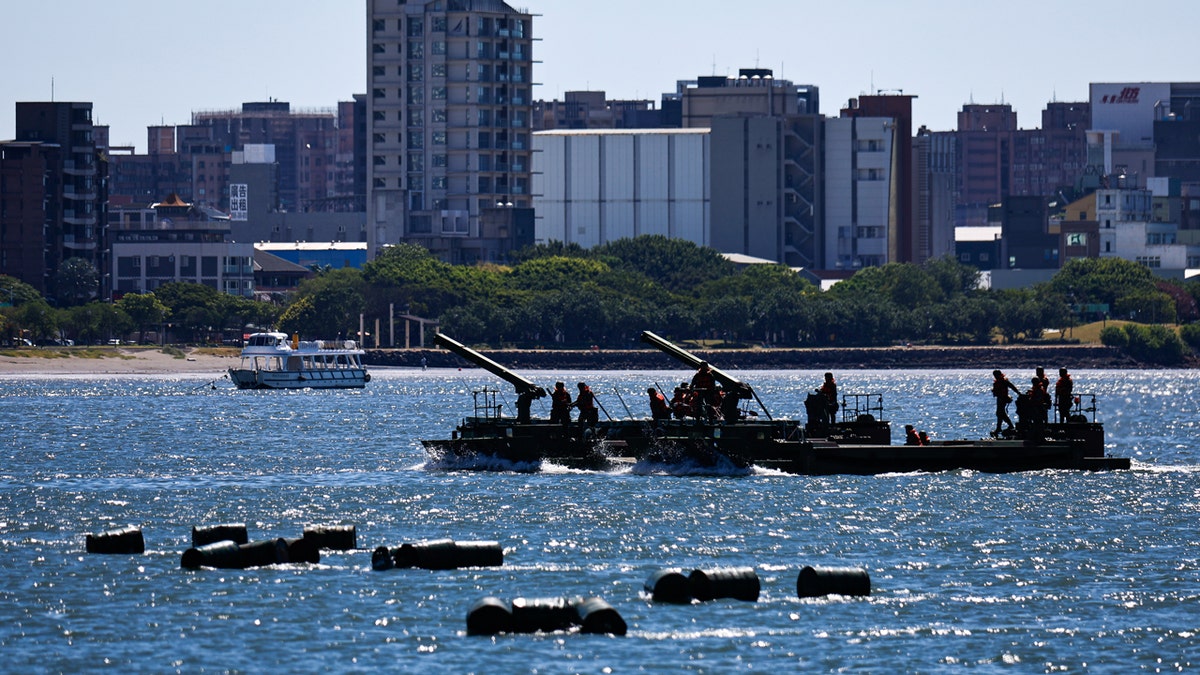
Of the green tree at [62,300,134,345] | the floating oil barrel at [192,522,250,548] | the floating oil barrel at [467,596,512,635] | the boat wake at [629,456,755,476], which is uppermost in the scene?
the green tree at [62,300,134,345]

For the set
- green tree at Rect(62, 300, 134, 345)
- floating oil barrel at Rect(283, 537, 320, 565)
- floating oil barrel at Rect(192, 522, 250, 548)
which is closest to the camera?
floating oil barrel at Rect(283, 537, 320, 565)

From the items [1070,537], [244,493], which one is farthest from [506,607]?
[244,493]

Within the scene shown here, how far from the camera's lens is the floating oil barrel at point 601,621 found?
35594mm

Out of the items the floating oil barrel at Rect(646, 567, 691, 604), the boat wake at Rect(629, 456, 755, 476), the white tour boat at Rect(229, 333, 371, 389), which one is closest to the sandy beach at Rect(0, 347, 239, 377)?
the white tour boat at Rect(229, 333, 371, 389)

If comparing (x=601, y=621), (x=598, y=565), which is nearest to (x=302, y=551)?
(x=598, y=565)

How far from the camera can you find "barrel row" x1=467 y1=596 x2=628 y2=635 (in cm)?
3566

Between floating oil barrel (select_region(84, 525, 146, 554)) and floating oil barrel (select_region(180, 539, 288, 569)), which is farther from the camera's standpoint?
floating oil barrel (select_region(84, 525, 146, 554))

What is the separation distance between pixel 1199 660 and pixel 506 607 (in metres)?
10.7

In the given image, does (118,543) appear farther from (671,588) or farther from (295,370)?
(295,370)

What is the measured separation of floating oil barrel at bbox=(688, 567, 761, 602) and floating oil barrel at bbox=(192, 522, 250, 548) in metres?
10.5

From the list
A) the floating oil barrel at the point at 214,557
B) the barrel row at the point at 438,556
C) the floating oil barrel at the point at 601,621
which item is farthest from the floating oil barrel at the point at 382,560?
the floating oil barrel at the point at 601,621

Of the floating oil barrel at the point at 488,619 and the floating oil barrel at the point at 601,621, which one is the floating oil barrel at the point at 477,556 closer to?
the floating oil barrel at the point at 488,619

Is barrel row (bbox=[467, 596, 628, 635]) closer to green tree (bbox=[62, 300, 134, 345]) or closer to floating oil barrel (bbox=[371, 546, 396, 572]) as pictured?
floating oil barrel (bbox=[371, 546, 396, 572])

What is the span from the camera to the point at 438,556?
43.0 m
